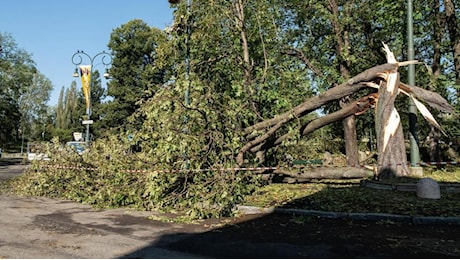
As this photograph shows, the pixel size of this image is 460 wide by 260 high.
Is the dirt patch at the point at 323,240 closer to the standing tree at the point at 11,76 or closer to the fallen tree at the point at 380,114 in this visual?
the fallen tree at the point at 380,114

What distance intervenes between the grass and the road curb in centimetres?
32

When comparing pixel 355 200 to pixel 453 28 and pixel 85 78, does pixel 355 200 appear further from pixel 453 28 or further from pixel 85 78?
pixel 85 78

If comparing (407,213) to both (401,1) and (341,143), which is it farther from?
(341,143)

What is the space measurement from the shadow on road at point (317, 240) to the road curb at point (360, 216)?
12cm

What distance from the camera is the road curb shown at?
6828mm

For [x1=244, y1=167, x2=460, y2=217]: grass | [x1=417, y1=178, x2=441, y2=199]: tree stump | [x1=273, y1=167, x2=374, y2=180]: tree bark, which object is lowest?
[x1=244, y1=167, x2=460, y2=217]: grass

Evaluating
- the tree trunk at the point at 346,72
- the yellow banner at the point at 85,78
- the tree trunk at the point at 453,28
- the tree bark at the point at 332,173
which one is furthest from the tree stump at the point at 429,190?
the yellow banner at the point at 85,78

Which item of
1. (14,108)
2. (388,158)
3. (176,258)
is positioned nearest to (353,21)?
(388,158)

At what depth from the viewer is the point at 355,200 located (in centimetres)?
859

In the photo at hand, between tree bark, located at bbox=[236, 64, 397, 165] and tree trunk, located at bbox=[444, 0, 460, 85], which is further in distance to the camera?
tree trunk, located at bbox=[444, 0, 460, 85]

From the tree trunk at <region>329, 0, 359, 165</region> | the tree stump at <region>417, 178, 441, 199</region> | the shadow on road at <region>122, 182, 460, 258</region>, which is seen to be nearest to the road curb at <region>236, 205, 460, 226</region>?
the shadow on road at <region>122, 182, 460, 258</region>

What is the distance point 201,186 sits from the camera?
880cm

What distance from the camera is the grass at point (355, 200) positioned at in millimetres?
7633

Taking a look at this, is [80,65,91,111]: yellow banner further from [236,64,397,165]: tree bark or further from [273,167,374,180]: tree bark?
[273,167,374,180]: tree bark
